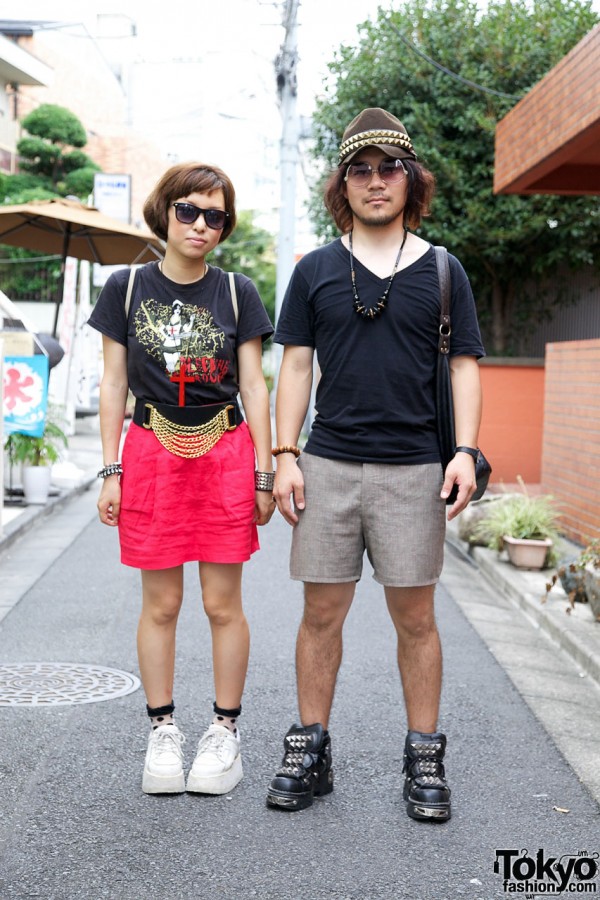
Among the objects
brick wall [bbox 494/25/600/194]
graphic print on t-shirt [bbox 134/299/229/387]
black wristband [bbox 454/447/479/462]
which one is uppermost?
brick wall [bbox 494/25/600/194]

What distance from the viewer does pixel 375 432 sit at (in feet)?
12.0

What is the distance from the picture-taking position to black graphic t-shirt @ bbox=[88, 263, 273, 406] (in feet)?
12.2

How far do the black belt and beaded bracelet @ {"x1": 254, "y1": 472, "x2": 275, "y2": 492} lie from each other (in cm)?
18

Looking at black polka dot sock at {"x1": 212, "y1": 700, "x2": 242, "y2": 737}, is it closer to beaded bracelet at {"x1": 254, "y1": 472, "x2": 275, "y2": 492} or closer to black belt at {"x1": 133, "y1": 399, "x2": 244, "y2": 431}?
beaded bracelet at {"x1": 254, "y1": 472, "x2": 275, "y2": 492}

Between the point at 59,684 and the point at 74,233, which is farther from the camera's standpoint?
the point at 74,233

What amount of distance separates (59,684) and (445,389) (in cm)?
252

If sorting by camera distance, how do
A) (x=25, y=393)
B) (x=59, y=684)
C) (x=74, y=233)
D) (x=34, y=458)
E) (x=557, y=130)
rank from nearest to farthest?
(x=59, y=684) < (x=557, y=130) < (x=25, y=393) < (x=34, y=458) < (x=74, y=233)

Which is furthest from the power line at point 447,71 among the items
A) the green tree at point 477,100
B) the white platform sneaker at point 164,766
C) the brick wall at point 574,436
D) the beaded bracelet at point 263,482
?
the white platform sneaker at point 164,766

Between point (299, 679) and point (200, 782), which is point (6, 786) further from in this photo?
point (299, 679)

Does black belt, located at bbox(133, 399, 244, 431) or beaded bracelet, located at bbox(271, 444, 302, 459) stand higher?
black belt, located at bbox(133, 399, 244, 431)

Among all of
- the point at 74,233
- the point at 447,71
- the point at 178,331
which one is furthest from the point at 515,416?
the point at 178,331

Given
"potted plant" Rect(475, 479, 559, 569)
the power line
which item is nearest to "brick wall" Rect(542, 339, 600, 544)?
"potted plant" Rect(475, 479, 559, 569)

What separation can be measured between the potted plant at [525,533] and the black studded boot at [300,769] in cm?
487

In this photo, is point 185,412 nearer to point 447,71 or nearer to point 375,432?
point 375,432
